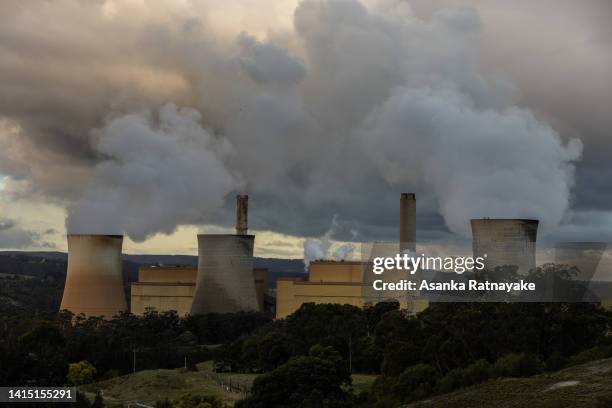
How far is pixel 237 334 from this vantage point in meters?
55.7

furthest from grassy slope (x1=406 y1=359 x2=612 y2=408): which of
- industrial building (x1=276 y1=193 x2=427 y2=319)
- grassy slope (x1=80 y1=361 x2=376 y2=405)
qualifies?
industrial building (x1=276 y1=193 x2=427 y2=319)

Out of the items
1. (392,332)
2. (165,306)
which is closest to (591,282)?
(392,332)

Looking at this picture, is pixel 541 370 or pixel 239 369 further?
pixel 239 369

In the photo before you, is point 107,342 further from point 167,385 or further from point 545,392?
point 545,392

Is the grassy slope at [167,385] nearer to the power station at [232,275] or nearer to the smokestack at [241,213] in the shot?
the power station at [232,275]

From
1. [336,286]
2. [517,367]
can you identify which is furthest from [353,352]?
[336,286]

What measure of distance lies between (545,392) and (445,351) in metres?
10.3

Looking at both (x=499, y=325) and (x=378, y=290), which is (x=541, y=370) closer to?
(x=499, y=325)

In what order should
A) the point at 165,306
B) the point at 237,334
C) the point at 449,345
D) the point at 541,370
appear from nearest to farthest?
the point at 541,370
the point at 449,345
the point at 237,334
the point at 165,306

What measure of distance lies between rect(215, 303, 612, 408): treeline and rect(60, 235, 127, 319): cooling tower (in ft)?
48.9

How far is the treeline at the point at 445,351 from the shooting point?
23.2 metres

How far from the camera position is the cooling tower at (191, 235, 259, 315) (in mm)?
55031

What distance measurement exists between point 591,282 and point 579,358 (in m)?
16.0

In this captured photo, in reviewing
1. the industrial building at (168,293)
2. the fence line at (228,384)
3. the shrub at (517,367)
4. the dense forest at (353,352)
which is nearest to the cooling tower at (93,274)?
the dense forest at (353,352)
